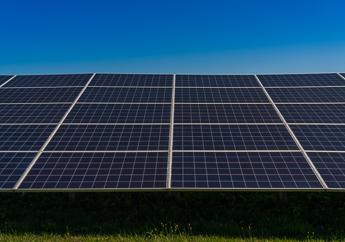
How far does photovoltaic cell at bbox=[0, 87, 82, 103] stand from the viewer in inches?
664

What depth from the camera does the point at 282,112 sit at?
600 inches

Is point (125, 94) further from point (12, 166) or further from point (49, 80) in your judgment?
point (12, 166)

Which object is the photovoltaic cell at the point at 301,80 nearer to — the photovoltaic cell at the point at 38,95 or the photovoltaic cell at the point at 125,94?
the photovoltaic cell at the point at 125,94

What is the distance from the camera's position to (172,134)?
43.8ft

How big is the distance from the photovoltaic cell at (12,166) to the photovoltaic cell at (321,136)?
811 centimetres

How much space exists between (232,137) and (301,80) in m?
7.79

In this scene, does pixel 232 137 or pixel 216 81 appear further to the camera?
pixel 216 81

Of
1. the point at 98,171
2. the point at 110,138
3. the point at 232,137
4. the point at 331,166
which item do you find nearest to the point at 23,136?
the point at 110,138

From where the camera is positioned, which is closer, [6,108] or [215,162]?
[215,162]

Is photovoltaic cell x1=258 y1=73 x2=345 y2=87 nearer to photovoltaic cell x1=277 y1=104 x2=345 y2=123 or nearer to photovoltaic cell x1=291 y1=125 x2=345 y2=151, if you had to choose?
photovoltaic cell x1=277 y1=104 x2=345 y2=123

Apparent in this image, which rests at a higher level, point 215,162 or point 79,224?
point 215,162

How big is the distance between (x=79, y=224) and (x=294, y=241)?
17.7ft

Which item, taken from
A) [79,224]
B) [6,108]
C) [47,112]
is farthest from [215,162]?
[6,108]

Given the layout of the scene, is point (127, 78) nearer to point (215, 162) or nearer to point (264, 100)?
point (264, 100)
